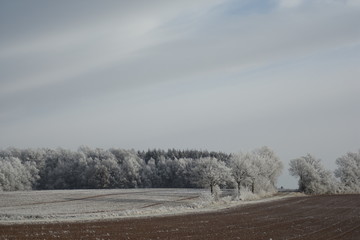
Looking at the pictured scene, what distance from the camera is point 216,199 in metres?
74.9

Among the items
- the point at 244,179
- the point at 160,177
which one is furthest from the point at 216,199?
the point at 160,177

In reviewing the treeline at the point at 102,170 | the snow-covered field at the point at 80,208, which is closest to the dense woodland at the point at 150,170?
the treeline at the point at 102,170

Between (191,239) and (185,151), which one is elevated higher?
(185,151)

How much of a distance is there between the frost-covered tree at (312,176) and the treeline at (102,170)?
7882mm

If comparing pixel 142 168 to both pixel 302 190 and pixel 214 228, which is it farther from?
pixel 214 228

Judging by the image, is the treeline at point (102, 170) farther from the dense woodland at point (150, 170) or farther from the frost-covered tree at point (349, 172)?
the frost-covered tree at point (349, 172)

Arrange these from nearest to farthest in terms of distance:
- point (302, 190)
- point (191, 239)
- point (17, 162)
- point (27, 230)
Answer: point (191, 239) → point (27, 230) → point (302, 190) → point (17, 162)

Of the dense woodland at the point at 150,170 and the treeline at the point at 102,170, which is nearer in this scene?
the dense woodland at the point at 150,170

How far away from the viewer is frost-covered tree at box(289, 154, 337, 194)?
113125 mm

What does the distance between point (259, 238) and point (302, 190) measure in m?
91.1

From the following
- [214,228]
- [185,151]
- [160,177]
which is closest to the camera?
[214,228]

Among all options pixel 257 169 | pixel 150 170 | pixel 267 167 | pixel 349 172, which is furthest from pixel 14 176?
pixel 349 172

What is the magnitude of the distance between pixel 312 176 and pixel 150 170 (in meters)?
56.8

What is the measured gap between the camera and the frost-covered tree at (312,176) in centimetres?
11312
